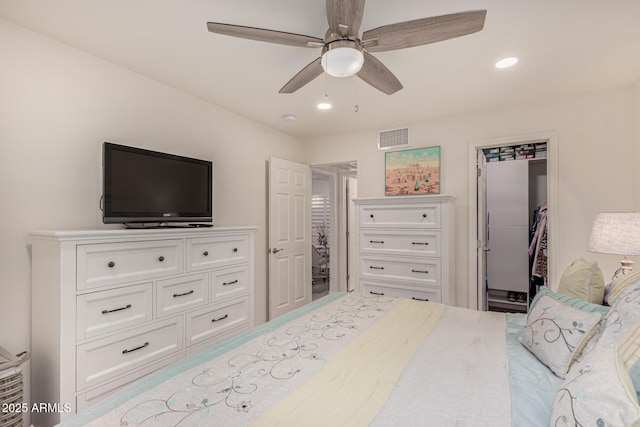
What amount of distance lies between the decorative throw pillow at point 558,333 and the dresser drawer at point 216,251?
2112 millimetres

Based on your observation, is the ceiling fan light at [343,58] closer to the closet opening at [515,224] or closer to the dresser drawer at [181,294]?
the dresser drawer at [181,294]

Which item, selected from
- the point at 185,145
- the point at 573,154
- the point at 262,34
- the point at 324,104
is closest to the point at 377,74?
the point at 262,34

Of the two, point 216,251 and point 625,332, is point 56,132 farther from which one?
point 625,332

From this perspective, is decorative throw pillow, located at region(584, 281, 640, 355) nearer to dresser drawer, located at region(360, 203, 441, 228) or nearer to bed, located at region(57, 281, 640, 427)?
bed, located at region(57, 281, 640, 427)

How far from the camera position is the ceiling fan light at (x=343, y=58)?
1.49 metres

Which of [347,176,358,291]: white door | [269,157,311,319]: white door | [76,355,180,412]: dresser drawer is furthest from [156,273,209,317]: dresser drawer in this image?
[347,176,358,291]: white door

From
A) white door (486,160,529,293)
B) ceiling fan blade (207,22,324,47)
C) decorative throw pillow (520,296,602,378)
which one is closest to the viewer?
decorative throw pillow (520,296,602,378)

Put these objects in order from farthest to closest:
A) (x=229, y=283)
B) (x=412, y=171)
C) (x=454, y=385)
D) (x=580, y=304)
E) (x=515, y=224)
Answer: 1. (x=515, y=224)
2. (x=412, y=171)
3. (x=229, y=283)
4. (x=580, y=304)
5. (x=454, y=385)

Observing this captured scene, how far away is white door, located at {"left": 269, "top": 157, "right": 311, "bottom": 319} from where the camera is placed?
147 inches

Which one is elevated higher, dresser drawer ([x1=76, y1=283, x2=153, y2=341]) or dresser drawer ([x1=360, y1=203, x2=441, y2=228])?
dresser drawer ([x1=360, y1=203, x2=441, y2=228])

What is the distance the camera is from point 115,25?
1837 mm

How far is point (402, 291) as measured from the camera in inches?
123

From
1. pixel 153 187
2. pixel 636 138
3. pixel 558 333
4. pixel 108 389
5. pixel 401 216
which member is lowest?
pixel 108 389

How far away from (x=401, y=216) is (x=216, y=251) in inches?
72.2
